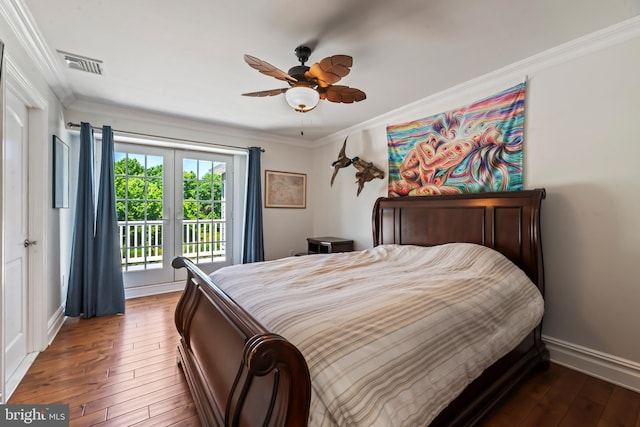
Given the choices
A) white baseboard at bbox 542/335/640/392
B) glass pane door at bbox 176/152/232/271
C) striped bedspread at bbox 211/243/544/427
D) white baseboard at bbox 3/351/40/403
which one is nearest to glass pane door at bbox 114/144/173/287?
glass pane door at bbox 176/152/232/271

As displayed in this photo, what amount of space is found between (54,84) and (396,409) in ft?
11.9

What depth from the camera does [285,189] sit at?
463 cm

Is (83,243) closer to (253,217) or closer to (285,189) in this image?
(253,217)

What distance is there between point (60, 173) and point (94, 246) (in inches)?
33.3

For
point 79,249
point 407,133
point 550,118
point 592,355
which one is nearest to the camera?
point 592,355

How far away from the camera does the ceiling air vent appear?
2210mm

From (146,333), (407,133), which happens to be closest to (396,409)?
(146,333)

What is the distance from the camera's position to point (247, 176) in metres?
4.19

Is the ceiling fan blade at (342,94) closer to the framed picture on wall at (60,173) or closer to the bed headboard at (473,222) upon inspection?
the bed headboard at (473,222)

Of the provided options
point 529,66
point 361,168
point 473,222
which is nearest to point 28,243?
point 361,168

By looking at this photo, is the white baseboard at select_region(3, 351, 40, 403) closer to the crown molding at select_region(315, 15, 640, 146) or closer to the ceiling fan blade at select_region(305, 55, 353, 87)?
the ceiling fan blade at select_region(305, 55, 353, 87)

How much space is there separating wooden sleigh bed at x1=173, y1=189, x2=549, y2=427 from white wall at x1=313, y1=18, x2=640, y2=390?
233mm

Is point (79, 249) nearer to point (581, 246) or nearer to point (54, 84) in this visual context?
point (54, 84)

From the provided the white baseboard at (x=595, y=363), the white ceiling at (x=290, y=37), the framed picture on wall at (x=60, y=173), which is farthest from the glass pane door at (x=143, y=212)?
the white baseboard at (x=595, y=363)
